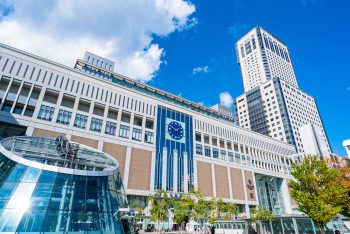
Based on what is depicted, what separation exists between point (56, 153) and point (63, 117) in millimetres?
24639

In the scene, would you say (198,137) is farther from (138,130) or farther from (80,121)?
(80,121)

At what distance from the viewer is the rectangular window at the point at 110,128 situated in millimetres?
51453

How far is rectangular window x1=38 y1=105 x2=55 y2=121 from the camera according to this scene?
44350 millimetres

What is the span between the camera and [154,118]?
194 feet

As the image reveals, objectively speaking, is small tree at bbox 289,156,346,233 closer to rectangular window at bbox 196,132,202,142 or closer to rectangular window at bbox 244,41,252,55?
rectangular window at bbox 196,132,202,142

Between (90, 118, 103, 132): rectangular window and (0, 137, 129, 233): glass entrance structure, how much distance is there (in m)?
24.8

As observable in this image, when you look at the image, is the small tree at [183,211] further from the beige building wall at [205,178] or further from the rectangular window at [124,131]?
the rectangular window at [124,131]

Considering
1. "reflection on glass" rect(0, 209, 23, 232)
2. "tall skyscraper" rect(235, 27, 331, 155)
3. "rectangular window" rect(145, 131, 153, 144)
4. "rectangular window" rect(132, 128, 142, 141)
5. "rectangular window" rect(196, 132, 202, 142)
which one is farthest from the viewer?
"tall skyscraper" rect(235, 27, 331, 155)

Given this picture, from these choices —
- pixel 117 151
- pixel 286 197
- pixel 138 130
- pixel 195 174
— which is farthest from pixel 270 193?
pixel 117 151

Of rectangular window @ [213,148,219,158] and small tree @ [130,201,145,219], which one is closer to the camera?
small tree @ [130,201,145,219]

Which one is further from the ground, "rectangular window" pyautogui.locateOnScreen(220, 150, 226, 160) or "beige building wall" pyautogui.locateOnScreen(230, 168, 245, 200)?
"rectangular window" pyautogui.locateOnScreen(220, 150, 226, 160)

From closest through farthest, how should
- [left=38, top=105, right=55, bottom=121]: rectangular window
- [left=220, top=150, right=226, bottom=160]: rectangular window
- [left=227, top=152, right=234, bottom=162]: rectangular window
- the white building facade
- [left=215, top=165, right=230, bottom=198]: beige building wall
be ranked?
1. the white building facade
2. [left=38, top=105, right=55, bottom=121]: rectangular window
3. [left=215, top=165, right=230, bottom=198]: beige building wall
4. [left=220, top=150, right=226, bottom=160]: rectangular window
5. [left=227, top=152, right=234, bottom=162]: rectangular window

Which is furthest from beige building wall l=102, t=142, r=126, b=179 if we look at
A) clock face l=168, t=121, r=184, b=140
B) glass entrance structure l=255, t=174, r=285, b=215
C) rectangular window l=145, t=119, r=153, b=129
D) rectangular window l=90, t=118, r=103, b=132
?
glass entrance structure l=255, t=174, r=285, b=215

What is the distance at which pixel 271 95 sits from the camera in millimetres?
119875
